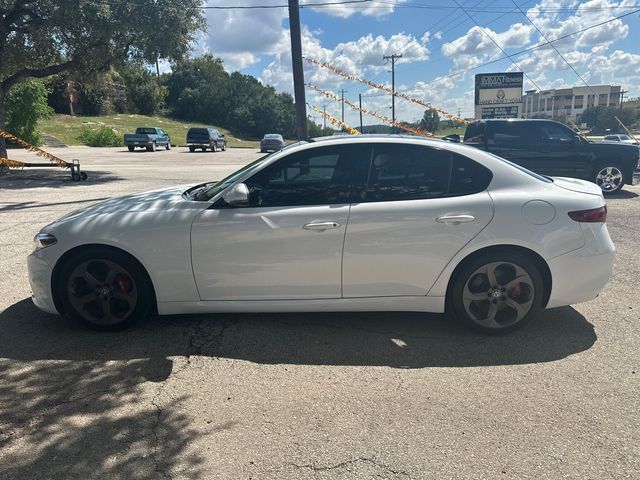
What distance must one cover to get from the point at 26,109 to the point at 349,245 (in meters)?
37.5

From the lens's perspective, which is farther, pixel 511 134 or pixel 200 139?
pixel 200 139

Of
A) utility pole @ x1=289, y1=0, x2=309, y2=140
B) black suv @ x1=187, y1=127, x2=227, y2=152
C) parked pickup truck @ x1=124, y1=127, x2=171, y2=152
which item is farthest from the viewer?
black suv @ x1=187, y1=127, x2=227, y2=152

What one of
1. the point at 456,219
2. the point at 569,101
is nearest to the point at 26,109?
the point at 456,219

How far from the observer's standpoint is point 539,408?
9.77 feet

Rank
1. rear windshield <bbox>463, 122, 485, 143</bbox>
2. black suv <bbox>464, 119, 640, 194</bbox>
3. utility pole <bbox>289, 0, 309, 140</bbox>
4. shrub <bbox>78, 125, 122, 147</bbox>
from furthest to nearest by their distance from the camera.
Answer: shrub <bbox>78, 125, 122, 147</bbox>, rear windshield <bbox>463, 122, 485, 143</bbox>, black suv <bbox>464, 119, 640, 194</bbox>, utility pole <bbox>289, 0, 309, 140</bbox>

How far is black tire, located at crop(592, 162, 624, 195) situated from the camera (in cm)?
1192

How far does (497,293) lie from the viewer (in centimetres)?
385

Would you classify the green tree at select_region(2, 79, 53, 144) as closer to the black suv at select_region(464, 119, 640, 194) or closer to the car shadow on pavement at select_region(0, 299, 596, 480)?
the black suv at select_region(464, 119, 640, 194)

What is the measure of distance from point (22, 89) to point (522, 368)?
119 feet

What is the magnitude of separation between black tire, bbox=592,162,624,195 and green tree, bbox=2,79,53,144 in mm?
33484

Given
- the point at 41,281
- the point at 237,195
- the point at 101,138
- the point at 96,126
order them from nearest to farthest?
the point at 237,195, the point at 41,281, the point at 101,138, the point at 96,126

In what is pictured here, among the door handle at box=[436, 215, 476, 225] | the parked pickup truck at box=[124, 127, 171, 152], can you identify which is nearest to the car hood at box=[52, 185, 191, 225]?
the door handle at box=[436, 215, 476, 225]

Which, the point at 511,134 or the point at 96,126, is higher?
the point at 96,126

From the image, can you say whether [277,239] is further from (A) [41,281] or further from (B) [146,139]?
(B) [146,139]
